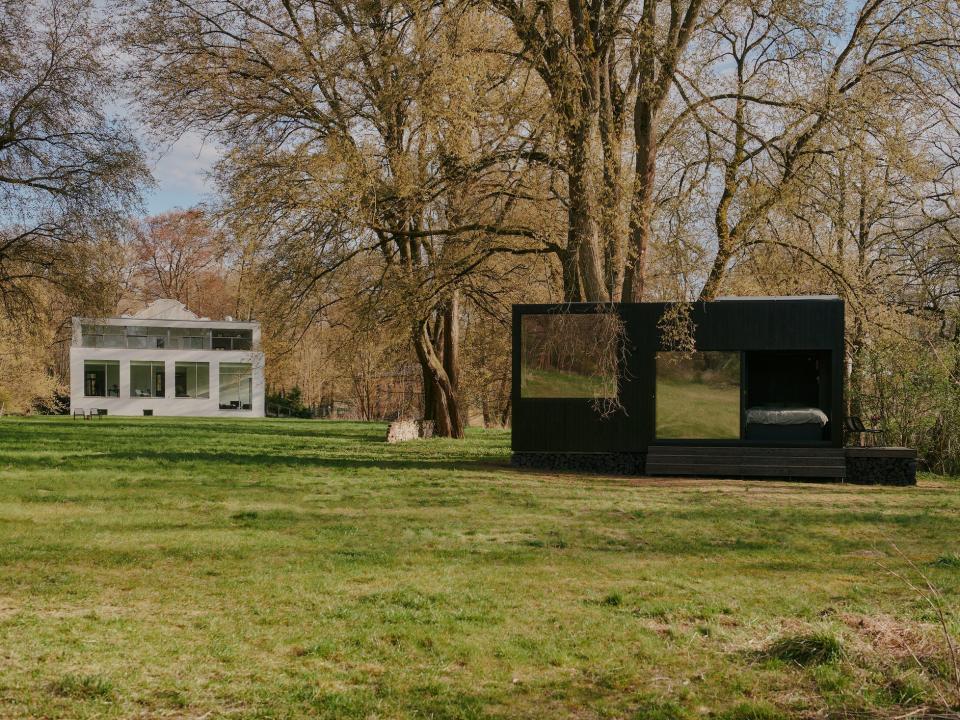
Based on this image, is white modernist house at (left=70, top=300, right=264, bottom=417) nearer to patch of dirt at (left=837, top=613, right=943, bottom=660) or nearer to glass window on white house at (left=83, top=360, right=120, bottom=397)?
glass window on white house at (left=83, top=360, right=120, bottom=397)

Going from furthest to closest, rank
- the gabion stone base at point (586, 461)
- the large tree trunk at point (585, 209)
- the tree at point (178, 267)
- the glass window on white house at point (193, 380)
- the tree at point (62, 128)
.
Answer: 1. the tree at point (178, 267)
2. the glass window on white house at point (193, 380)
3. the tree at point (62, 128)
4. the gabion stone base at point (586, 461)
5. the large tree trunk at point (585, 209)

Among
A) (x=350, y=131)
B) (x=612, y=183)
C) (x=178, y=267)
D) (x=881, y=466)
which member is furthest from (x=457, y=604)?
(x=178, y=267)

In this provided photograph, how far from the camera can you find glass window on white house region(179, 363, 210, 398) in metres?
50.2

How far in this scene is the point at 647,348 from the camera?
16266 millimetres

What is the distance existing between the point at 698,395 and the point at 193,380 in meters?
39.3

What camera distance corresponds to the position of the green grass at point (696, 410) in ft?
52.3

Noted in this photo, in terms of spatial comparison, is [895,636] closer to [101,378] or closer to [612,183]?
[612,183]

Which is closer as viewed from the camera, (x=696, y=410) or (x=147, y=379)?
(x=696, y=410)

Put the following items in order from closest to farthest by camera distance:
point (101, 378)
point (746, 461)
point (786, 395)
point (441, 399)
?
point (746, 461), point (786, 395), point (441, 399), point (101, 378)

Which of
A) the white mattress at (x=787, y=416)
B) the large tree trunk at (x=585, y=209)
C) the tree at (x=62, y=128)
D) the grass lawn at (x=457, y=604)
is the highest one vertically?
the tree at (x=62, y=128)

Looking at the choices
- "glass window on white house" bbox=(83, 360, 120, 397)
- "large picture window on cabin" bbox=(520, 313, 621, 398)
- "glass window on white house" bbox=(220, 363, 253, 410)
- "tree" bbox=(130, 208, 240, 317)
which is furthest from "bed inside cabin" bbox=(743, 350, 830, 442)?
"tree" bbox=(130, 208, 240, 317)

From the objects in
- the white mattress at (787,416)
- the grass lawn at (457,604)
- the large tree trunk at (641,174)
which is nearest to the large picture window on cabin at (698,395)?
the white mattress at (787,416)

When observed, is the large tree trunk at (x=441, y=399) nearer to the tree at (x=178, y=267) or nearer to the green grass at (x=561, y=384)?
the green grass at (x=561, y=384)

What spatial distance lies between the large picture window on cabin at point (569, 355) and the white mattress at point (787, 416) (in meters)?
2.50
